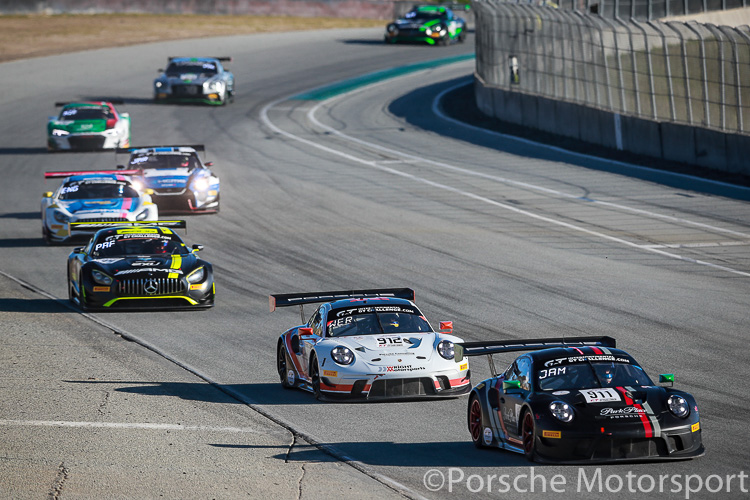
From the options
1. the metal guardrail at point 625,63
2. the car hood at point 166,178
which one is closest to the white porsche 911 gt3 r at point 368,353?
the car hood at point 166,178

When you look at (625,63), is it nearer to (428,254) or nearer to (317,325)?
(428,254)

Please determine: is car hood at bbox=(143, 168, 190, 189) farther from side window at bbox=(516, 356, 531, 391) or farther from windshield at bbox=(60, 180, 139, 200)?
side window at bbox=(516, 356, 531, 391)

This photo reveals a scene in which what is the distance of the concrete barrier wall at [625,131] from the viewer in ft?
92.3

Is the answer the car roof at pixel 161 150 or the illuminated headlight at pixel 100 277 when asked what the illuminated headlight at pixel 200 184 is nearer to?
the car roof at pixel 161 150

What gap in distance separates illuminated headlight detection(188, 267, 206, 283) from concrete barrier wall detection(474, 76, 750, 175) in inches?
573

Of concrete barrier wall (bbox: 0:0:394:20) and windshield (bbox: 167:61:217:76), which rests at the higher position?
concrete barrier wall (bbox: 0:0:394:20)

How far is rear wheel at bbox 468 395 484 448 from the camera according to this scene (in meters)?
10.9

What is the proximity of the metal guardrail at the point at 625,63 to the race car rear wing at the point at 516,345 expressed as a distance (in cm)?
1715

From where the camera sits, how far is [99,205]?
24.1 meters

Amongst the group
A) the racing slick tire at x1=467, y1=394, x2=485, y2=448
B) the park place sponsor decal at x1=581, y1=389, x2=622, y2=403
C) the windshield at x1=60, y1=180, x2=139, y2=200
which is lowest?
the windshield at x1=60, y1=180, x2=139, y2=200

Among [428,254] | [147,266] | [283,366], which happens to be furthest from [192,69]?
[283,366]

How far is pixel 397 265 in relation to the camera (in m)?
21.7

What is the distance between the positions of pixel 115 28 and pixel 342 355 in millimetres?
55076

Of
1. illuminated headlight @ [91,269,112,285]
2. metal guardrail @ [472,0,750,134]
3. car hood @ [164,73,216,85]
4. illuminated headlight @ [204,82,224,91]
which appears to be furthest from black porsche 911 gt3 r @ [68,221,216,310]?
illuminated headlight @ [204,82,224,91]
